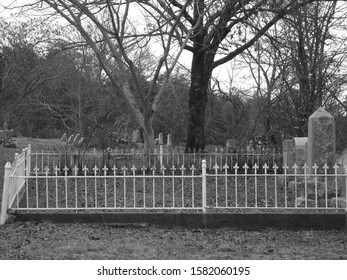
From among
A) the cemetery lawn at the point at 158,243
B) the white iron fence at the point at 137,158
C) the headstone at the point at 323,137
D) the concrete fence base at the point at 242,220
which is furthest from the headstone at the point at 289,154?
the cemetery lawn at the point at 158,243

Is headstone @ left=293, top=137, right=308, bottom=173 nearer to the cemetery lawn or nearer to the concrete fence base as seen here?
the concrete fence base

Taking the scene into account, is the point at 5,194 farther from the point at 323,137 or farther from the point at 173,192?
the point at 323,137

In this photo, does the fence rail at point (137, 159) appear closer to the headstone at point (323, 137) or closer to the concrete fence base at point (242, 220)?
the headstone at point (323, 137)

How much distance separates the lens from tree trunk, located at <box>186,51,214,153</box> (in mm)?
18016

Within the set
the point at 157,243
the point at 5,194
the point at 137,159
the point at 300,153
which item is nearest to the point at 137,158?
the point at 137,159

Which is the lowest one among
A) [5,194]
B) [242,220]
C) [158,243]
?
[158,243]

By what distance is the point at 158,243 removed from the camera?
7215 millimetres

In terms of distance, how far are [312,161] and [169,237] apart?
3.23m

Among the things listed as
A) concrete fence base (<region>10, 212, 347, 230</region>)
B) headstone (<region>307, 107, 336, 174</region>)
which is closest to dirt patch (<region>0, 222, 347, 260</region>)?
concrete fence base (<region>10, 212, 347, 230</region>)

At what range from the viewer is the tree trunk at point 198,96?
18.0 meters

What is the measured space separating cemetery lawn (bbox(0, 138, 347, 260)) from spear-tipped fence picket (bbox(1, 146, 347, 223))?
0.37 m

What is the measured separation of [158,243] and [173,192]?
4.21 ft

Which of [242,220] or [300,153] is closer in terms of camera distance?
[242,220]

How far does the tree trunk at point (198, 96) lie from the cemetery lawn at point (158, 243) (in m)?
9.96
